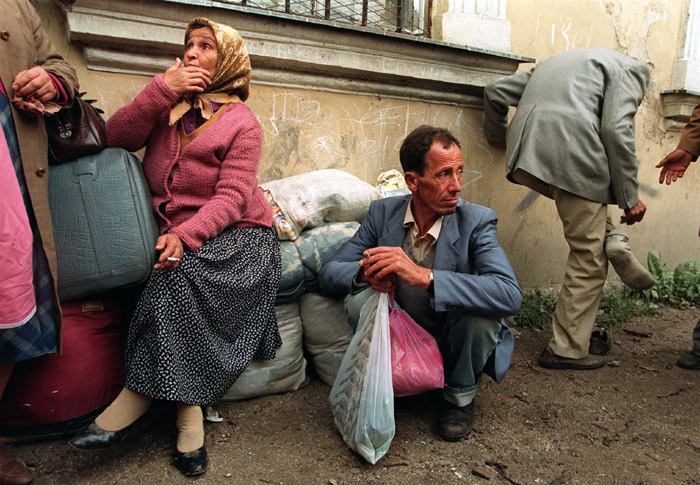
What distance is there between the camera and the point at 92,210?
76.0 inches

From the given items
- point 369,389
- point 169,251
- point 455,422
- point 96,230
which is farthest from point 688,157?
point 96,230

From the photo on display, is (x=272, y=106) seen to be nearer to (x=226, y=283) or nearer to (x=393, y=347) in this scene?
(x=226, y=283)

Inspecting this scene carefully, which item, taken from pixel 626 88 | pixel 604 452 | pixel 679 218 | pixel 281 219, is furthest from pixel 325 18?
pixel 679 218

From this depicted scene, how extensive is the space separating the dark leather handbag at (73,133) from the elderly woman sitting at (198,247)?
0.48ft

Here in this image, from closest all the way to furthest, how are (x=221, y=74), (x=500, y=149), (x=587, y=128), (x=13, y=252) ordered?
(x=13, y=252)
(x=221, y=74)
(x=587, y=128)
(x=500, y=149)

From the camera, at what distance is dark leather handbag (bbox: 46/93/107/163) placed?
6.29ft

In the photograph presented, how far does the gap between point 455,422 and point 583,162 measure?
1543 millimetres

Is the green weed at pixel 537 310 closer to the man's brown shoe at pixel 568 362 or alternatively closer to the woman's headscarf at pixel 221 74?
the man's brown shoe at pixel 568 362

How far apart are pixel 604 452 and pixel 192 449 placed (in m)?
1.60

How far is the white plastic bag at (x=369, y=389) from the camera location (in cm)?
190

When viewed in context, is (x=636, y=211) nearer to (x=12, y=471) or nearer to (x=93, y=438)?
(x=93, y=438)

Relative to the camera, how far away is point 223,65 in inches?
87.0

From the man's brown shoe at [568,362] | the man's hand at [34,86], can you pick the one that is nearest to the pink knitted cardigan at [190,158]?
the man's hand at [34,86]

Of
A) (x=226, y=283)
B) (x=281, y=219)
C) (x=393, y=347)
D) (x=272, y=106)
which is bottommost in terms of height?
(x=393, y=347)
